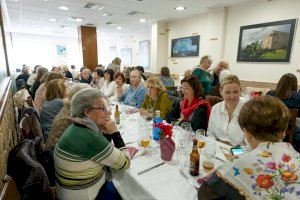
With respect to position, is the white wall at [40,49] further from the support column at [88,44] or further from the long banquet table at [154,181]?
the long banquet table at [154,181]

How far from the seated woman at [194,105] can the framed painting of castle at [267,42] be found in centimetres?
341

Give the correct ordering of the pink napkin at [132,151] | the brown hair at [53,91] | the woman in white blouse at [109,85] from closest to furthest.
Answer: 1. the pink napkin at [132,151]
2. the brown hair at [53,91]
3. the woman in white blouse at [109,85]

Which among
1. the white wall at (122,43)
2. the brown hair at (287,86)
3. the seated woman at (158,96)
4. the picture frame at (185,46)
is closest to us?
the seated woman at (158,96)

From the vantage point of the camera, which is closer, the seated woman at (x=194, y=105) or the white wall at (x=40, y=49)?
the seated woman at (x=194, y=105)

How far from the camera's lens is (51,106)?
2379mm

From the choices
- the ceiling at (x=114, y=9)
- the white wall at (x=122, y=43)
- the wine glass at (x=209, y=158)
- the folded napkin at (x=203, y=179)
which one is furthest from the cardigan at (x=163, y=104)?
the white wall at (x=122, y=43)

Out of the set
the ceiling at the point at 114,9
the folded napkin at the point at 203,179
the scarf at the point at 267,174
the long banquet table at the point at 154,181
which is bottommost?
the long banquet table at the point at 154,181

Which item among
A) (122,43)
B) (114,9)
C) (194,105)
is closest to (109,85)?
(114,9)

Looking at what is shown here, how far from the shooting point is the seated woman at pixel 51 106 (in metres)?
2.36

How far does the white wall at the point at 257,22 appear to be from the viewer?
4363 mm

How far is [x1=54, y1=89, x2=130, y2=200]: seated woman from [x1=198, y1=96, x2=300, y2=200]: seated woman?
1.99ft

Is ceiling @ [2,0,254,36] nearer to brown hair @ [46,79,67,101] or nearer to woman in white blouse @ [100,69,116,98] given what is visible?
woman in white blouse @ [100,69,116,98]

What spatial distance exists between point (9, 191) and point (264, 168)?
3.90 feet

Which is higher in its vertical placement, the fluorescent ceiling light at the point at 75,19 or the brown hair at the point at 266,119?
the fluorescent ceiling light at the point at 75,19
